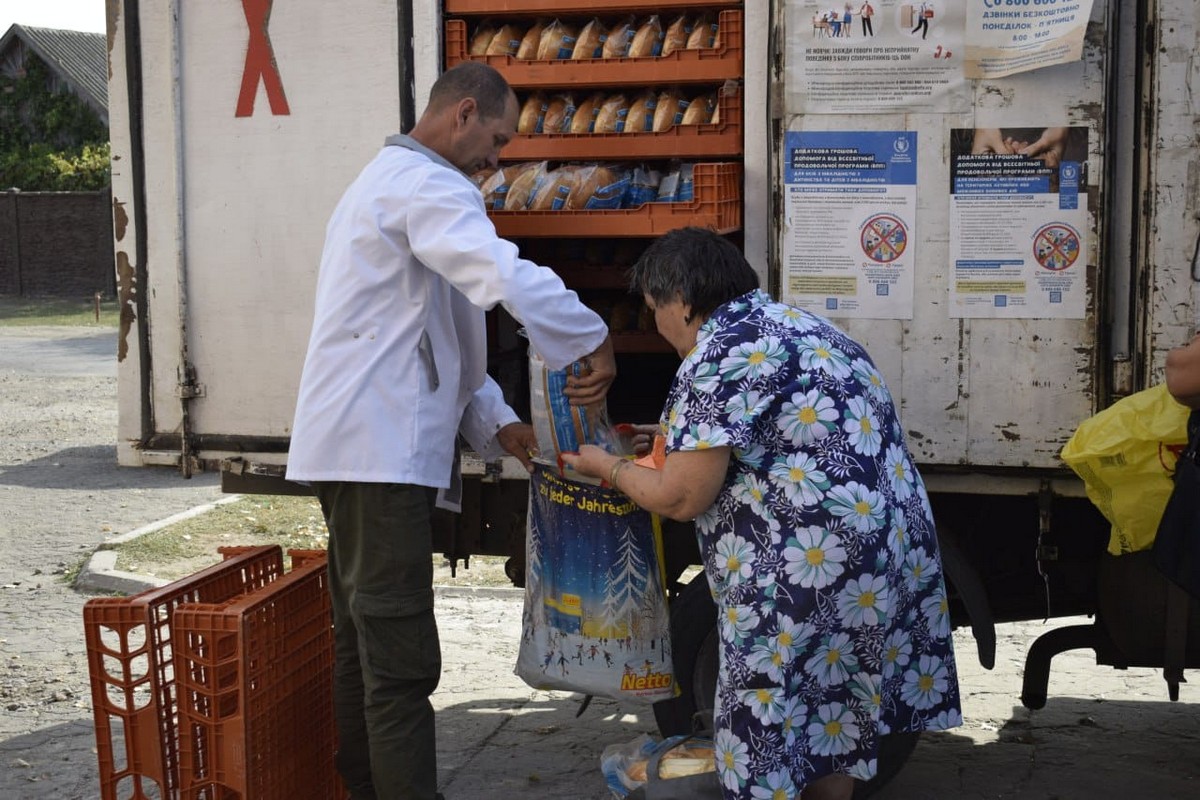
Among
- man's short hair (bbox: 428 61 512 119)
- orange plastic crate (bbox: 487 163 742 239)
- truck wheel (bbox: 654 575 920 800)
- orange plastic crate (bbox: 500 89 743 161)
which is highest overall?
man's short hair (bbox: 428 61 512 119)

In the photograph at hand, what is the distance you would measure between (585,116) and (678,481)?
5.99 feet

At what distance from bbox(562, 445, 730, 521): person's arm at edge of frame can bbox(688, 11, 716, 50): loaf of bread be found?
5.35 feet

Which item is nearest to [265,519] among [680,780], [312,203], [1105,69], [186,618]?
[312,203]

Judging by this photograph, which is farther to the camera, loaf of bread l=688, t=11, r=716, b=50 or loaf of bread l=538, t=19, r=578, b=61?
loaf of bread l=538, t=19, r=578, b=61

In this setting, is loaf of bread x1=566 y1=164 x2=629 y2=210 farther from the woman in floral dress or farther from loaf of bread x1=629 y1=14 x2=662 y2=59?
the woman in floral dress

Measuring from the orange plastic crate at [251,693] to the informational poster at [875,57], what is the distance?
82.6 inches

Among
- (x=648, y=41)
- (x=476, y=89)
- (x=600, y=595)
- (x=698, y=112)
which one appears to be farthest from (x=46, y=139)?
(x=600, y=595)

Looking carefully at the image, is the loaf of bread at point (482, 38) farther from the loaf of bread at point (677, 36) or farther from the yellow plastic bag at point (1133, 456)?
the yellow plastic bag at point (1133, 456)

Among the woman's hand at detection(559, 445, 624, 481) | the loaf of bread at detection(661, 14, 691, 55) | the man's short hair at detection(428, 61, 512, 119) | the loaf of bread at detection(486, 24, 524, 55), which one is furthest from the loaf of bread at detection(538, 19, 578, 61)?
the woman's hand at detection(559, 445, 624, 481)

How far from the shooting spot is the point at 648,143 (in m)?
4.45

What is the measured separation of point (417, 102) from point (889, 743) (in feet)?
7.99

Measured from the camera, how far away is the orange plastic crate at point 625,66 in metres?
4.34

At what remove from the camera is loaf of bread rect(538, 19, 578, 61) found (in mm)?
4586

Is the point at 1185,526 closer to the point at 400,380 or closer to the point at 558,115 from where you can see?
the point at 400,380
